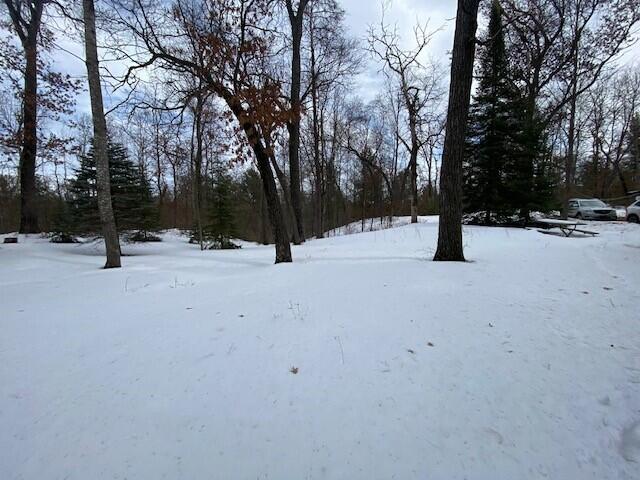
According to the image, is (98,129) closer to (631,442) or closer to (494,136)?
(631,442)

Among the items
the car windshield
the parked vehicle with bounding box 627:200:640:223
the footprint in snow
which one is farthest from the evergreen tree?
Result: the car windshield

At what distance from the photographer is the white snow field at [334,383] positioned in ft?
4.99

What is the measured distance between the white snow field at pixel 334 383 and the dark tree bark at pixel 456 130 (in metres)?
1.65

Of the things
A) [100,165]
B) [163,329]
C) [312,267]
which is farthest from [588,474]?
[100,165]

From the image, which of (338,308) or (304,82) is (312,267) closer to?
(338,308)

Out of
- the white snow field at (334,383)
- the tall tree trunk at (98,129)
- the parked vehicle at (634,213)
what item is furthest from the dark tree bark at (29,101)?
the parked vehicle at (634,213)

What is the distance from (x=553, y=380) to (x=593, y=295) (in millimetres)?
2301

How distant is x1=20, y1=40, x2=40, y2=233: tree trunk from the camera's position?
34.2 ft

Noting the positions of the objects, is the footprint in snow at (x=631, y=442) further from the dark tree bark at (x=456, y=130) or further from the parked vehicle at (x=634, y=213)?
the parked vehicle at (x=634, y=213)

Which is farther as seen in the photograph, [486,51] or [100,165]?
[486,51]

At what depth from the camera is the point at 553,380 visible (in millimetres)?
2055

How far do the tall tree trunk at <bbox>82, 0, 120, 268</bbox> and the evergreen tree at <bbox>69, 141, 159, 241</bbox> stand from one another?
5716mm

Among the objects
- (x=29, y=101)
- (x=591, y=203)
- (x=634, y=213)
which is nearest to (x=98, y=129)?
(x=29, y=101)

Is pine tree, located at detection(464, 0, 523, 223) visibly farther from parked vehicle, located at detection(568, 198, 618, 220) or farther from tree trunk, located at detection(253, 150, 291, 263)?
tree trunk, located at detection(253, 150, 291, 263)
